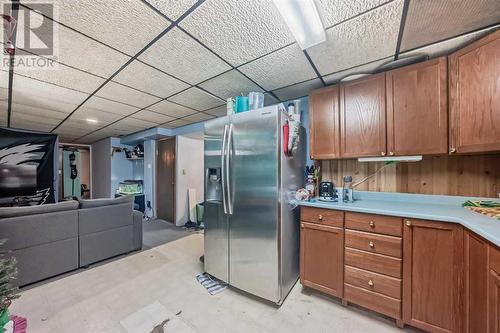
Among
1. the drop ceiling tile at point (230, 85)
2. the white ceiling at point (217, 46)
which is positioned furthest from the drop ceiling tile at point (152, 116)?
the drop ceiling tile at point (230, 85)

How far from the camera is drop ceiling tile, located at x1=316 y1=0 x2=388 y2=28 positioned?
109 centimetres

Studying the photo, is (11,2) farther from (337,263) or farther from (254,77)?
(337,263)

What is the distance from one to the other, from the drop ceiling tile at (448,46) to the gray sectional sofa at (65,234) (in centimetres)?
375

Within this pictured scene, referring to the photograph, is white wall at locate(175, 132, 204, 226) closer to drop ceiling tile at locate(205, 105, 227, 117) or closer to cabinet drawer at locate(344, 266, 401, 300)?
drop ceiling tile at locate(205, 105, 227, 117)

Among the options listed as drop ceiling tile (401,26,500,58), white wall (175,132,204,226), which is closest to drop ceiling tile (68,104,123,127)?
white wall (175,132,204,226)

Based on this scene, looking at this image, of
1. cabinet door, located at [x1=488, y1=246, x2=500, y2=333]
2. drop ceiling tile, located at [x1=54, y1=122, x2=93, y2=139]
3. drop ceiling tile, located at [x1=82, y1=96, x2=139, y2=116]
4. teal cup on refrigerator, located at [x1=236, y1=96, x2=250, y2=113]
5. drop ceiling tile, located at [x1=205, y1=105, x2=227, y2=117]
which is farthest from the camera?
drop ceiling tile, located at [x1=54, y1=122, x2=93, y2=139]

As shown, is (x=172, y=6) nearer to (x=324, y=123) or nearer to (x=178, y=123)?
(x=324, y=123)

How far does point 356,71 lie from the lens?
1.85m

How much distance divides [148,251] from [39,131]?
437 cm

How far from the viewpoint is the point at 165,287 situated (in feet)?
6.61

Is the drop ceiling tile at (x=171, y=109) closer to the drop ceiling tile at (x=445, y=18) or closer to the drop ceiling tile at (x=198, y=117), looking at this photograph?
the drop ceiling tile at (x=198, y=117)

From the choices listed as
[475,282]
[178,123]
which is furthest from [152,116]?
[475,282]

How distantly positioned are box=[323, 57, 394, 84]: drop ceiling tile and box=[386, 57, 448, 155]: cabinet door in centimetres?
14

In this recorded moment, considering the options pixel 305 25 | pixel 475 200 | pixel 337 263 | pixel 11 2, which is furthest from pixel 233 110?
pixel 475 200
